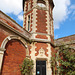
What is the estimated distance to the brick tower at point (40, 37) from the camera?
7852 millimetres

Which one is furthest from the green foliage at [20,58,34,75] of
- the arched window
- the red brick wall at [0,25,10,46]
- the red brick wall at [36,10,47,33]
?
the arched window

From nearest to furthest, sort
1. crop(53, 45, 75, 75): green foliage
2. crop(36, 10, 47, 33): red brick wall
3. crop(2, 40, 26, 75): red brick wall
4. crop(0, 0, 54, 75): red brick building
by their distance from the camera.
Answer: crop(2, 40, 26, 75): red brick wall
crop(0, 0, 54, 75): red brick building
crop(53, 45, 75, 75): green foliage
crop(36, 10, 47, 33): red brick wall

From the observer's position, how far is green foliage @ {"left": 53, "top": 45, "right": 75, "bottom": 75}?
7.66m

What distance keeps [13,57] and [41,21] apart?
538 centimetres

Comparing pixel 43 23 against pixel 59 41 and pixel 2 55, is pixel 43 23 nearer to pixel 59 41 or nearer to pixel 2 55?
pixel 59 41

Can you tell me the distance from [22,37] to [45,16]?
4.42 meters

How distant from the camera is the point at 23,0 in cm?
1230

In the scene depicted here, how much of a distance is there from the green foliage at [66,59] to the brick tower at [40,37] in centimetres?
112

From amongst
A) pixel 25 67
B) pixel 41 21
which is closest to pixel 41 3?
pixel 41 21

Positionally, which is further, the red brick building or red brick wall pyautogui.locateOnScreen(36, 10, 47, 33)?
red brick wall pyautogui.locateOnScreen(36, 10, 47, 33)

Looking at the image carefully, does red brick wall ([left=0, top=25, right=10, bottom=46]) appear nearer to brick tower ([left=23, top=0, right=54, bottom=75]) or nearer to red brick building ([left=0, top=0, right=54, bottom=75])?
red brick building ([left=0, top=0, right=54, bottom=75])

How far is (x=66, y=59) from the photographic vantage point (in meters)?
8.50

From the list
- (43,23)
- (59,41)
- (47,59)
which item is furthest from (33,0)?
(47,59)

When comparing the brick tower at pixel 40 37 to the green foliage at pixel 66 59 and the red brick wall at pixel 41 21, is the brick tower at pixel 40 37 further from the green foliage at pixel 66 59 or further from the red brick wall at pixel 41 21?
the green foliage at pixel 66 59
